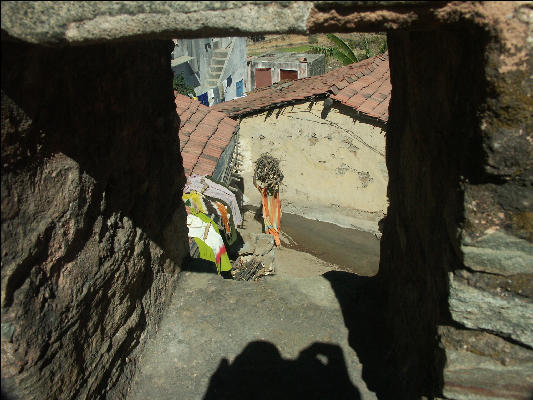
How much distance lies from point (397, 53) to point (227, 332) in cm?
178

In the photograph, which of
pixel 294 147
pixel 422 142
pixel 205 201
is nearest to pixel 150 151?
pixel 422 142

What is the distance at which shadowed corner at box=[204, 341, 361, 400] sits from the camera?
7.64 feet

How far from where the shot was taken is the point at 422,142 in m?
1.88

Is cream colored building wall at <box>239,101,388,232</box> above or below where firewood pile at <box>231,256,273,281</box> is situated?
above

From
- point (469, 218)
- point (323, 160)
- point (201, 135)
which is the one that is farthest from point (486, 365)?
point (323, 160)

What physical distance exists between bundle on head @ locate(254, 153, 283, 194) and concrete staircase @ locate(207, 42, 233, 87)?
765cm

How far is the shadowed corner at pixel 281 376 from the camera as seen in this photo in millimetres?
2328

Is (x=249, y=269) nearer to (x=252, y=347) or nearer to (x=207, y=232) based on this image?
(x=207, y=232)

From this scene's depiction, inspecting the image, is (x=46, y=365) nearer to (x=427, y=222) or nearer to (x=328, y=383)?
(x=328, y=383)

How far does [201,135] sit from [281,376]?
5.41 m

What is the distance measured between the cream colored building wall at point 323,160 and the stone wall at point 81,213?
19.8 feet

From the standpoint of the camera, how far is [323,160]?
9047 mm

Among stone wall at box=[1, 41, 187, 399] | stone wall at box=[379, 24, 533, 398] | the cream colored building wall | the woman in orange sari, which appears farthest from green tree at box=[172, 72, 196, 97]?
stone wall at box=[379, 24, 533, 398]

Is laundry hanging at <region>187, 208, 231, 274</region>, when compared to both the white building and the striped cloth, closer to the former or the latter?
the striped cloth
